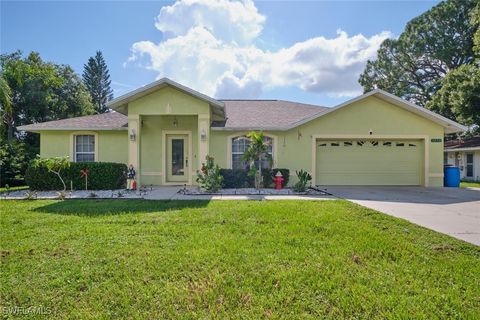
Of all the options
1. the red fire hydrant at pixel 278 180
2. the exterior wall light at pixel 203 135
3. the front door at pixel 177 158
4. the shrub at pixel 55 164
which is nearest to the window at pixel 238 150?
the red fire hydrant at pixel 278 180

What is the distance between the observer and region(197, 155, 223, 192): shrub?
10922 millimetres

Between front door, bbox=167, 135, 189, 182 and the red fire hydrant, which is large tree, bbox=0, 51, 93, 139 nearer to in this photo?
front door, bbox=167, 135, 189, 182

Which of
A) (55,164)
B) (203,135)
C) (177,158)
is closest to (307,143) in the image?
(203,135)

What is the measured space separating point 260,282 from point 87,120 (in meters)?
14.1

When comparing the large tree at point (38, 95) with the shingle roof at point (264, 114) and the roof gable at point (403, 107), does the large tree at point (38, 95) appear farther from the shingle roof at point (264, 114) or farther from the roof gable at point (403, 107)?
the roof gable at point (403, 107)

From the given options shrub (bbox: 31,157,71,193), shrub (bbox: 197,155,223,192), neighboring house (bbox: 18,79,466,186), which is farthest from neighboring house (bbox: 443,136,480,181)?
→ shrub (bbox: 31,157,71,193)

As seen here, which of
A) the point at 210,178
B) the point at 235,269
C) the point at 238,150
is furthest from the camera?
the point at 238,150

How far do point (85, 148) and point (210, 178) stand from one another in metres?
7.42

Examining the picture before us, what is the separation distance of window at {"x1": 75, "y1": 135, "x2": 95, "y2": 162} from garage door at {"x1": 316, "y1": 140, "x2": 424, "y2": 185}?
11422mm

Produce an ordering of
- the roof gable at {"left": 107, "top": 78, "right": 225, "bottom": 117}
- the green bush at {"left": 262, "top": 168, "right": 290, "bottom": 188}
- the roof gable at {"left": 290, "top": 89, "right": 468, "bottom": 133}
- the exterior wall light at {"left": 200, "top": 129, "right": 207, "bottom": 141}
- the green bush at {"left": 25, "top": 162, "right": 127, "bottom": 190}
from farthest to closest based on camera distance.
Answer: the roof gable at {"left": 290, "top": 89, "right": 468, "bottom": 133}
the green bush at {"left": 262, "top": 168, "right": 290, "bottom": 188}
the exterior wall light at {"left": 200, "top": 129, "right": 207, "bottom": 141}
the roof gable at {"left": 107, "top": 78, "right": 225, "bottom": 117}
the green bush at {"left": 25, "top": 162, "right": 127, "bottom": 190}

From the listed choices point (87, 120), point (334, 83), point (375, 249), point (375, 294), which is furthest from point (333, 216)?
point (334, 83)

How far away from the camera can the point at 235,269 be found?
146 inches

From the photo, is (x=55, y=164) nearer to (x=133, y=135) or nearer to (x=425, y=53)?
(x=133, y=135)

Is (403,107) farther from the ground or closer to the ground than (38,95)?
closer to the ground
